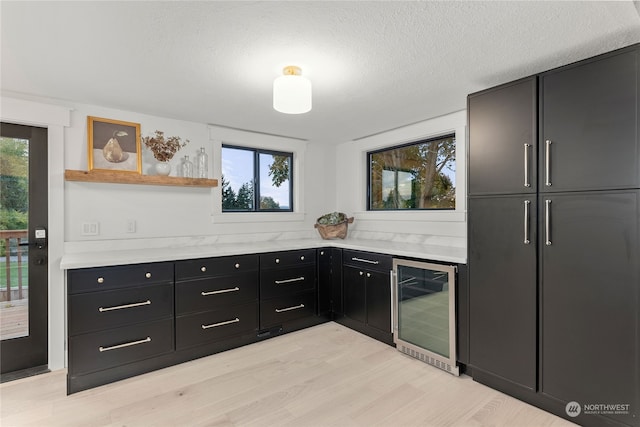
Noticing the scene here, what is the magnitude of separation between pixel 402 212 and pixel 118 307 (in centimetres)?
281

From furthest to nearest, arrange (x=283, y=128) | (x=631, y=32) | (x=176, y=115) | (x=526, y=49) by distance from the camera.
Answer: (x=283, y=128) → (x=176, y=115) → (x=526, y=49) → (x=631, y=32)

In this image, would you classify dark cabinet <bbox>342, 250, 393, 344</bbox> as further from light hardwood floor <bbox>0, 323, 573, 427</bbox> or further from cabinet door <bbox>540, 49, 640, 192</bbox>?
cabinet door <bbox>540, 49, 640, 192</bbox>

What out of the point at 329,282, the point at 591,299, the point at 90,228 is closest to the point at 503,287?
the point at 591,299

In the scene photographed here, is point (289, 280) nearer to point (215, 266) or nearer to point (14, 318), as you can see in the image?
point (215, 266)

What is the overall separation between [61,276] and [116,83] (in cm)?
165

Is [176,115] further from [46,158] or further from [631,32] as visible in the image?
[631,32]

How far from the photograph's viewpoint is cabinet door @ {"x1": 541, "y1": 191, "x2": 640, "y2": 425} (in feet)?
5.64

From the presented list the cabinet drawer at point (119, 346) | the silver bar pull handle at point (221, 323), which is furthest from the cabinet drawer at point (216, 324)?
the cabinet drawer at point (119, 346)

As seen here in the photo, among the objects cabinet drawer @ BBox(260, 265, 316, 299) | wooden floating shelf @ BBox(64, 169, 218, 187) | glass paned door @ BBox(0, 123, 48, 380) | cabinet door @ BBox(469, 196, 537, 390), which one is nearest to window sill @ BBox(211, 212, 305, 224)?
wooden floating shelf @ BBox(64, 169, 218, 187)

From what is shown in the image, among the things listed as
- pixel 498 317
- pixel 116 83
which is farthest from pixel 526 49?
pixel 116 83

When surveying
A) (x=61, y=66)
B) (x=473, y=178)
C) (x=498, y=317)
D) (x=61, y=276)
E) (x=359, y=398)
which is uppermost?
(x=61, y=66)

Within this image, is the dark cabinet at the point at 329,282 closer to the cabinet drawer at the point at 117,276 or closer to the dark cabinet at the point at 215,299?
the dark cabinet at the point at 215,299

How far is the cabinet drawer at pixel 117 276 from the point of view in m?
2.28

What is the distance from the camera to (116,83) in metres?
2.30
